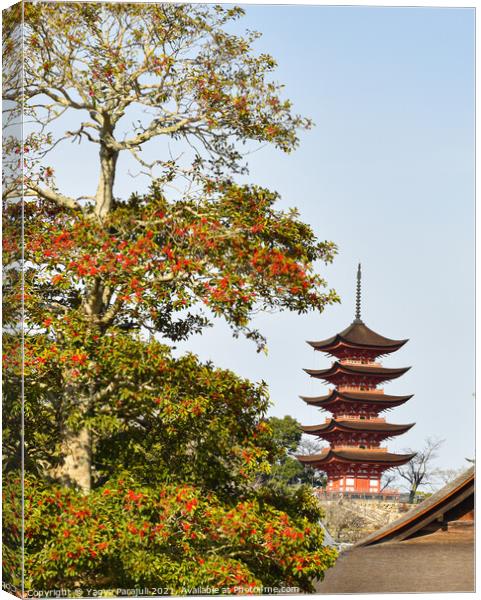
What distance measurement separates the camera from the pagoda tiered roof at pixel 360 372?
290 inches

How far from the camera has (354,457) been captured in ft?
24.8

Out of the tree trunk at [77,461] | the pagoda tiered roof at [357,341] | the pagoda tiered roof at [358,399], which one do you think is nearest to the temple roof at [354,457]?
the pagoda tiered roof at [358,399]

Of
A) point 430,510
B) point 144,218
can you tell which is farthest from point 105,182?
point 430,510

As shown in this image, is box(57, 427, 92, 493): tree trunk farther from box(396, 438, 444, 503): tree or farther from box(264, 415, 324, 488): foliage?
box(396, 438, 444, 503): tree

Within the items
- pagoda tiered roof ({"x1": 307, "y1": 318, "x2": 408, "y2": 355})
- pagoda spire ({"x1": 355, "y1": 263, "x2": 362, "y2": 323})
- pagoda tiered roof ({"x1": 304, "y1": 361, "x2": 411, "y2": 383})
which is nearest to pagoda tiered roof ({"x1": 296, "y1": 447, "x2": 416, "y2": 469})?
pagoda tiered roof ({"x1": 304, "y1": 361, "x2": 411, "y2": 383})

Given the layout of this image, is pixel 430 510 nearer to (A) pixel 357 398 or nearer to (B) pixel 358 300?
(A) pixel 357 398

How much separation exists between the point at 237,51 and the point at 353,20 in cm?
79

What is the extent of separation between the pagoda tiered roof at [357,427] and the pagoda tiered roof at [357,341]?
1.56 feet

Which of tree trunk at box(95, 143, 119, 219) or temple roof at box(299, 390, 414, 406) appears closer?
tree trunk at box(95, 143, 119, 219)

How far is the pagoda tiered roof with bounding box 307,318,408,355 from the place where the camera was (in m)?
7.15

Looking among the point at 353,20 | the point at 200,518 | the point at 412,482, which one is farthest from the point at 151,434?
the point at 353,20

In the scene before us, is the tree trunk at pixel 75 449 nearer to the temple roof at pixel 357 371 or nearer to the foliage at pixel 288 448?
the foliage at pixel 288 448

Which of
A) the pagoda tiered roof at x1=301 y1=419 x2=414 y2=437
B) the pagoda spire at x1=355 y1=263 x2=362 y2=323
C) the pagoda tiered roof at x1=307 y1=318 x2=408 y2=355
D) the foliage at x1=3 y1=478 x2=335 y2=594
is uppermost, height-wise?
the pagoda spire at x1=355 y1=263 x2=362 y2=323

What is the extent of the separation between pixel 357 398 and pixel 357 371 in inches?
14.6
